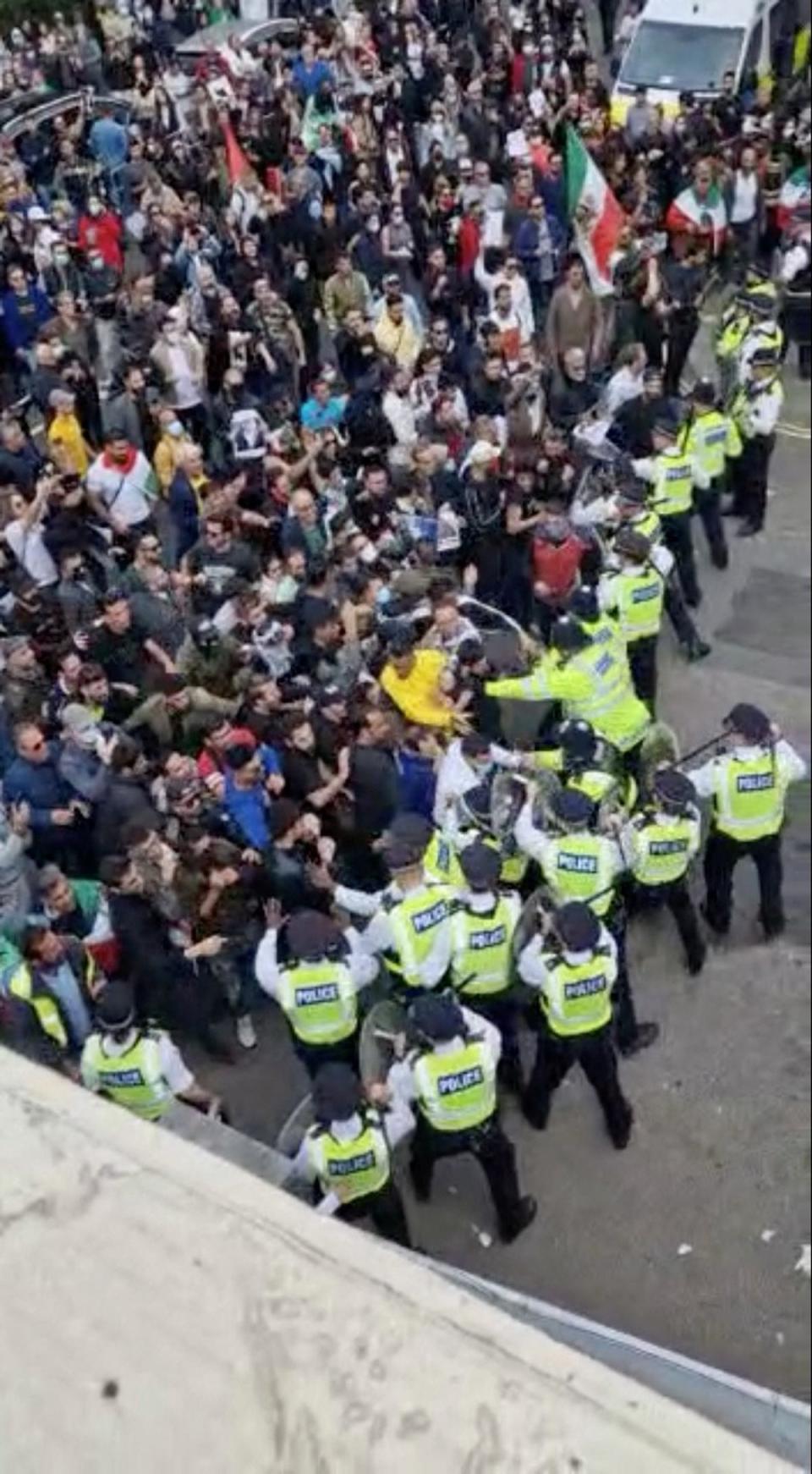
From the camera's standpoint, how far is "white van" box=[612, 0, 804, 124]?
566 inches

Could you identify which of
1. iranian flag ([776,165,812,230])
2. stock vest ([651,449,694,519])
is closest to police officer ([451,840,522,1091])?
stock vest ([651,449,694,519])

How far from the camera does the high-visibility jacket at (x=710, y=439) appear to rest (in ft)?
29.2

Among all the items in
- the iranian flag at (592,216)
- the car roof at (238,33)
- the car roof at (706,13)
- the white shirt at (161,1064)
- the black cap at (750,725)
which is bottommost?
the white shirt at (161,1064)

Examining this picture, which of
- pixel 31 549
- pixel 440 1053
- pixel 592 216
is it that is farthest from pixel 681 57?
pixel 440 1053

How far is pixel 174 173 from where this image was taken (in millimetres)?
12297

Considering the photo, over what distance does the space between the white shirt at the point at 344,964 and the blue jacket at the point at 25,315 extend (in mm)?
6059

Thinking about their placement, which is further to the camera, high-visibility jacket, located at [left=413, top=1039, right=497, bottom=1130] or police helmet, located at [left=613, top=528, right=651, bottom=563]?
police helmet, located at [left=613, top=528, right=651, bottom=563]

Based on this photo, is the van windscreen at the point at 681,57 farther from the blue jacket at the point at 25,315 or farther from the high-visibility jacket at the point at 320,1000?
the high-visibility jacket at the point at 320,1000

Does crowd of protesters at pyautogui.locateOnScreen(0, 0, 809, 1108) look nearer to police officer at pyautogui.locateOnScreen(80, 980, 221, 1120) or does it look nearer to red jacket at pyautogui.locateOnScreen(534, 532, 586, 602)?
red jacket at pyautogui.locateOnScreen(534, 532, 586, 602)

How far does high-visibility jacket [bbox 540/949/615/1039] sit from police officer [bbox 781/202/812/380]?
7.48 metres

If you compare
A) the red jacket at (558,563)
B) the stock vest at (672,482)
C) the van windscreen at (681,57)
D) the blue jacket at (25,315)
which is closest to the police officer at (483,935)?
the red jacket at (558,563)

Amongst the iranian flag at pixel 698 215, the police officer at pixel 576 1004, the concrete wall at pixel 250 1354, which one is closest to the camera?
the concrete wall at pixel 250 1354

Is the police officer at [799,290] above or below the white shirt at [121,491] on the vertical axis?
below

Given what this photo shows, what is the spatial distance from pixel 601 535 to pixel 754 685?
124cm
